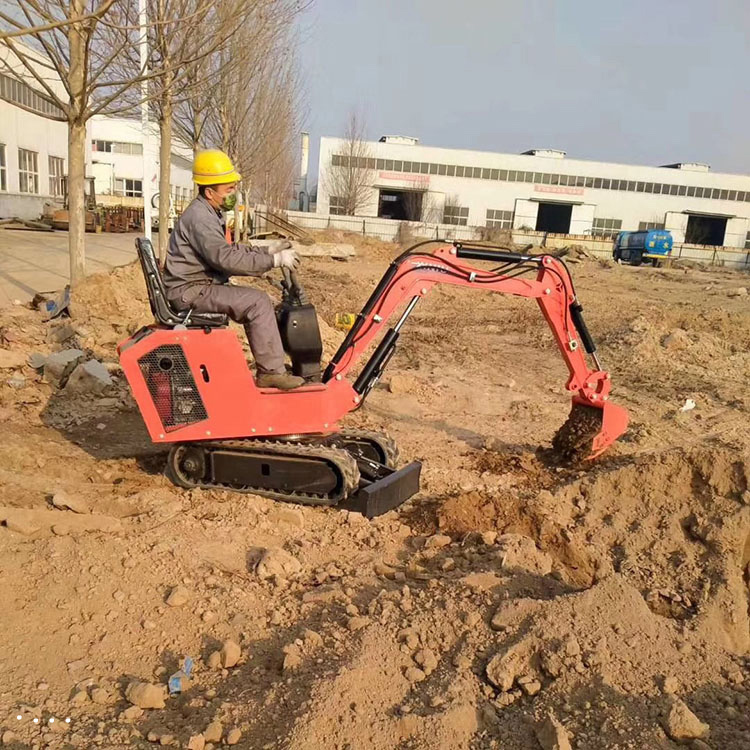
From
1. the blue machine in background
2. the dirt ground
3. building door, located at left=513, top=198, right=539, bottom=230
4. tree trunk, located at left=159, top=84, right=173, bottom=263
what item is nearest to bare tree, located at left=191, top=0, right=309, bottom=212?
tree trunk, located at left=159, top=84, right=173, bottom=263

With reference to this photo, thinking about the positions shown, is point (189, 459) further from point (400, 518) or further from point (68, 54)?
point (68, 54)

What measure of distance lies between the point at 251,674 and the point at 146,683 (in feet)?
1.49

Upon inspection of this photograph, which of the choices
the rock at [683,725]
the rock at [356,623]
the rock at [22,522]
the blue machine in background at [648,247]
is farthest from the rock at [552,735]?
the blue machine in background at [648,247]

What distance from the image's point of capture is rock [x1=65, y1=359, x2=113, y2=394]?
730 cm

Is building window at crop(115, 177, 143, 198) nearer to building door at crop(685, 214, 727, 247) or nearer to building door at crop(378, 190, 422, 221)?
→ building door at crop(378, 190, 422, 221)

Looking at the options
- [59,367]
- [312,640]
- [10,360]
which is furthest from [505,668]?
[10,360]

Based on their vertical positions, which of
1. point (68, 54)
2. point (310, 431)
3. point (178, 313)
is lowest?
point (310, 431)

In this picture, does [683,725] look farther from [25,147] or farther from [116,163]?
[116,163]

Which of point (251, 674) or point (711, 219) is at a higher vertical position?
point (711, 219)

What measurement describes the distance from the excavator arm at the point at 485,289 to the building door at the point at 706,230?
62.0 metres

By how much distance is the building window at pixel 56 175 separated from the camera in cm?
3569

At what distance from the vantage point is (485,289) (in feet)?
16.7

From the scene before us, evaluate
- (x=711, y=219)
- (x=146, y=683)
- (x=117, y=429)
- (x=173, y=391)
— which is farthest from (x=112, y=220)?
(x=711, y=219)

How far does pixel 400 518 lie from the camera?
4.98m
